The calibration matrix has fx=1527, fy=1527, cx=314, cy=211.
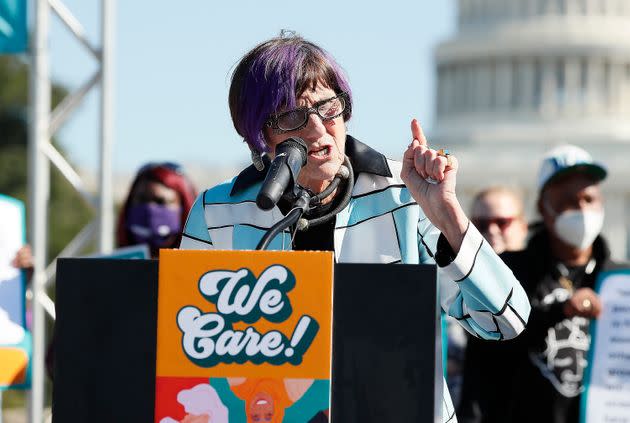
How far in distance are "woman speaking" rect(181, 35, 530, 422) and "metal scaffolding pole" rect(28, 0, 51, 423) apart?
4.42m

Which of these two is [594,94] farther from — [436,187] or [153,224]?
[436,187]

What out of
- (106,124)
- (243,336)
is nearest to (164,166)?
(106,124)

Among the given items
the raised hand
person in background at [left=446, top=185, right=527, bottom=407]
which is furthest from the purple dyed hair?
person in background at [left=446, top=185, right=527, bottom=407]

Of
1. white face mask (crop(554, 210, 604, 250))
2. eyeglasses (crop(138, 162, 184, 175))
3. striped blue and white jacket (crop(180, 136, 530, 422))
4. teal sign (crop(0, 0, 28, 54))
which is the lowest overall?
striped blue and white jacket (crop(180, 136, 530, 422))

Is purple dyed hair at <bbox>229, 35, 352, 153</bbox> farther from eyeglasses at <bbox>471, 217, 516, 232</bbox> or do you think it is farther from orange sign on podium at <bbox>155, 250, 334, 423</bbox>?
eyeglasses at <bbox>471, 217, 516, 232</bbox>

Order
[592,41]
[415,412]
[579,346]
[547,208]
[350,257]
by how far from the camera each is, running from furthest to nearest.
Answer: [592,41]
[547,208]
[579,346]
[350,257]
[415,412]

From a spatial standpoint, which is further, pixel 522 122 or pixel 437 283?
pixel 522 122

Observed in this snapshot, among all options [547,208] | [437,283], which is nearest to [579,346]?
[547,208]

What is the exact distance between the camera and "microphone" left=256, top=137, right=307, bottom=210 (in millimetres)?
3137

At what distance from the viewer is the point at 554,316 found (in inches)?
275

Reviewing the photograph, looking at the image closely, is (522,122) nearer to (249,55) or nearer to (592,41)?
(592,41)

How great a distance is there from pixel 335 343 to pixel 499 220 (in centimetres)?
634

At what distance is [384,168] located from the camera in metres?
3.74

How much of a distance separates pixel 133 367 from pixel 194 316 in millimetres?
165
